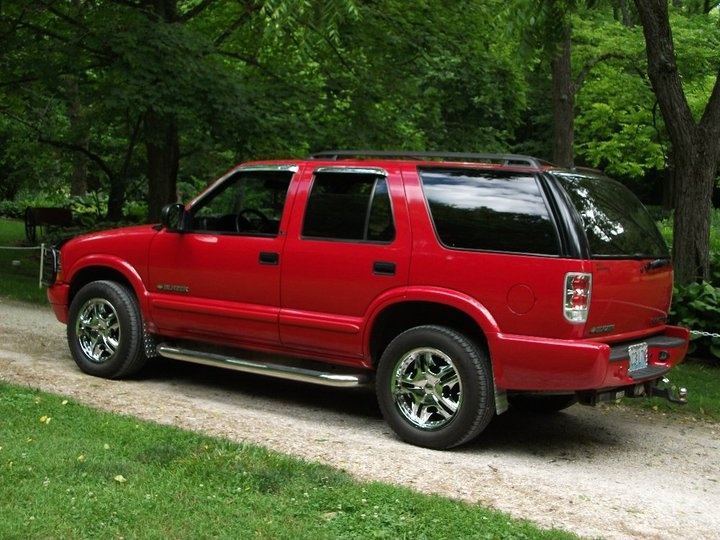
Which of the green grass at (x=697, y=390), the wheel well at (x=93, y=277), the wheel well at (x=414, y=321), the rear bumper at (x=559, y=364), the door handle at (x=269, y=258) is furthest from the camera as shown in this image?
the wheel well at (x=93, y=277)

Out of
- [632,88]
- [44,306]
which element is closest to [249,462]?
[44,306]

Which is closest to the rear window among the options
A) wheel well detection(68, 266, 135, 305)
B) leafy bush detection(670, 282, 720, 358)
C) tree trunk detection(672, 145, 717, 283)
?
leafy bush detection(670, 282, 720, 358)

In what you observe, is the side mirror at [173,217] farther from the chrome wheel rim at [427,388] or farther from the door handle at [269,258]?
the chrome wheel rim at [427,388]

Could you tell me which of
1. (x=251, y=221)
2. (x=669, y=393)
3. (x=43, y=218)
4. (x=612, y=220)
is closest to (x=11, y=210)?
(x=43, y=218)

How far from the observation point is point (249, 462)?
16.9 ft

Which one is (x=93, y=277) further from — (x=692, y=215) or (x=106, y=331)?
(x=692, y=215)

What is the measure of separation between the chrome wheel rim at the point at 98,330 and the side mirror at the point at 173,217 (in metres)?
0.92

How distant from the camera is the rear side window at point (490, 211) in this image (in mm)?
5875

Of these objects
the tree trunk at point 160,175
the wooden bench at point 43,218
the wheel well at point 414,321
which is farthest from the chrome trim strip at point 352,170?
the wooden bench at point 43,218

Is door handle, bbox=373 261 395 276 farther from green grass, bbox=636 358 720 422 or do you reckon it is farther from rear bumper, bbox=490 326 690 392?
green grass, bbox=636 358 720 422

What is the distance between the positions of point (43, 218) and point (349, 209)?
57.5 feet

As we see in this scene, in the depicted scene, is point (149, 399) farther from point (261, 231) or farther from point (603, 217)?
point (603, 217)

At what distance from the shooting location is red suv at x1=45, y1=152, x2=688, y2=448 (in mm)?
5789

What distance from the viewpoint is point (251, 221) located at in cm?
737
